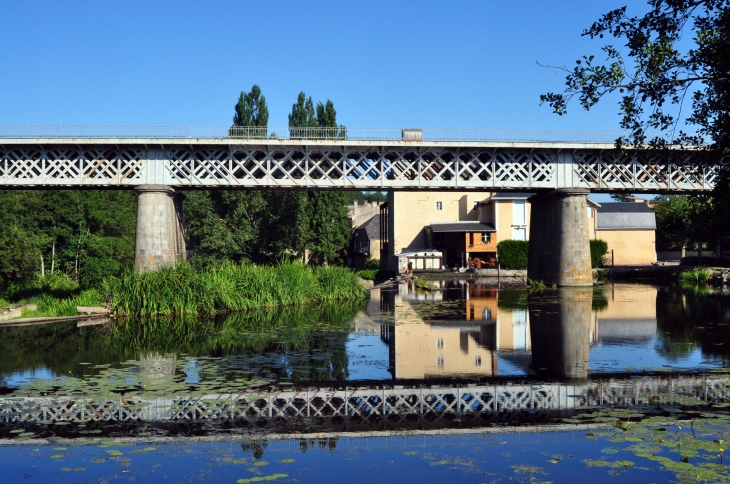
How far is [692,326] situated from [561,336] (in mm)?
5653

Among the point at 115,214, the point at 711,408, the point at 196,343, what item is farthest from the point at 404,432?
the point at 115,214

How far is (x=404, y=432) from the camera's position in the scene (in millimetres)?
9227

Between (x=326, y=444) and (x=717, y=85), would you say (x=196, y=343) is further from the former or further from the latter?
(x=717, y=85)

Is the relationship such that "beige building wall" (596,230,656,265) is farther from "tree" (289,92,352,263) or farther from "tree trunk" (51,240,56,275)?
"tree trunk" (51,240,56,275)

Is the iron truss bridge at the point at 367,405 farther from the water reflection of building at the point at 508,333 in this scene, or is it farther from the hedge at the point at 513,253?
the hedge at the point at 513,253

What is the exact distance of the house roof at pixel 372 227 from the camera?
331 ft

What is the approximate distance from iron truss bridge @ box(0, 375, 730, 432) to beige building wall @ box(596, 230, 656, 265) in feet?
230

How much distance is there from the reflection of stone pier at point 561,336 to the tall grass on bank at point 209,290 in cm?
1092

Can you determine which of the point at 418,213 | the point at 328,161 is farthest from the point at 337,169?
the point at 418,213

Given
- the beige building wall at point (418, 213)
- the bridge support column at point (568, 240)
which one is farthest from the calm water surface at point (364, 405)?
the beige building wall at point (418, 213)

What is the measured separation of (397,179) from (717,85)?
3672 cm

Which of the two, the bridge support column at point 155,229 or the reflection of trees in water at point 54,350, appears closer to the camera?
the reflection of trees in water at point 54,350

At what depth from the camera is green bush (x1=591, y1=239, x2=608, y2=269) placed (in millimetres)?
72312

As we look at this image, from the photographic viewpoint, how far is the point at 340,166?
4988cm
